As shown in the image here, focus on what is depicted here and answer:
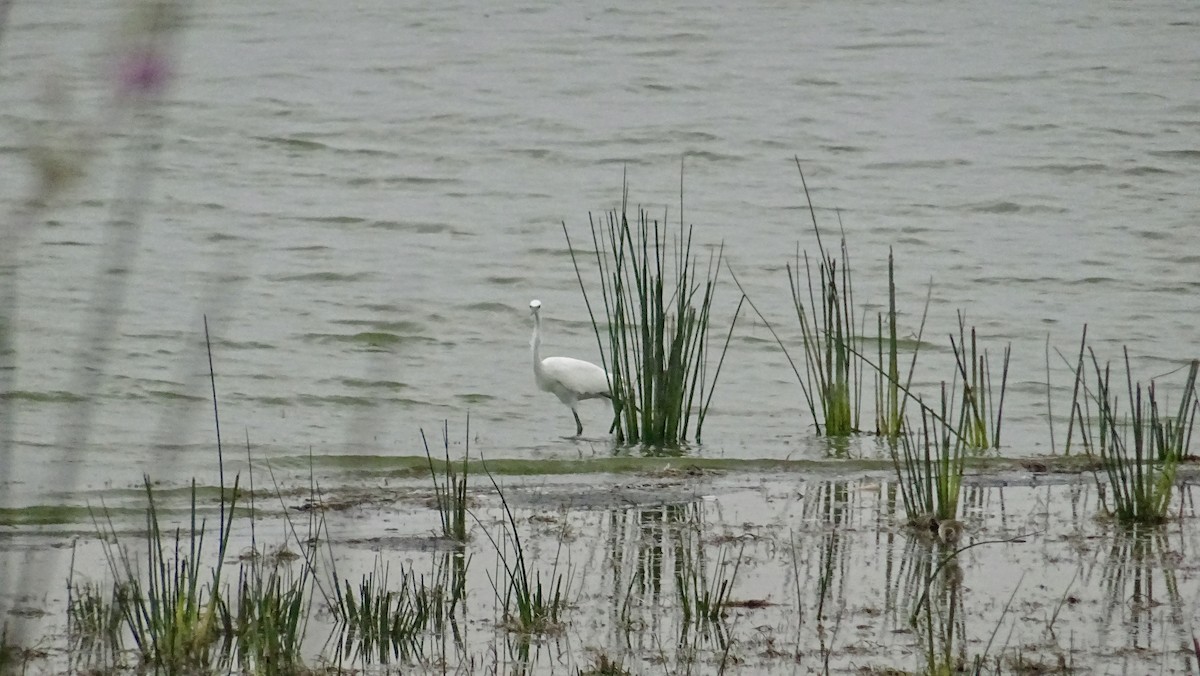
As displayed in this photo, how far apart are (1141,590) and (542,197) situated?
38.0 feet

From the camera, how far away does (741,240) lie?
45.6 ft

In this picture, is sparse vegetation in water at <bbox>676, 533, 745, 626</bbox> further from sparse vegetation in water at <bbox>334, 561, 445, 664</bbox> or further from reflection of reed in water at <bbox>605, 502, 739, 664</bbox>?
sparse vegetation in water at <bbox>334, 561, 445, 664</bbox>

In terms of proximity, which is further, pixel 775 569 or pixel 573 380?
pixel 573 380

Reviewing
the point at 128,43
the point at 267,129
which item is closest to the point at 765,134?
the point at 267,129

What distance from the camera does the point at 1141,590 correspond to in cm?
417

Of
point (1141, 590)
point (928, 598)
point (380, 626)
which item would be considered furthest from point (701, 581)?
point (1141, 590)

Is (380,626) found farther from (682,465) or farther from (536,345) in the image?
(536,345)

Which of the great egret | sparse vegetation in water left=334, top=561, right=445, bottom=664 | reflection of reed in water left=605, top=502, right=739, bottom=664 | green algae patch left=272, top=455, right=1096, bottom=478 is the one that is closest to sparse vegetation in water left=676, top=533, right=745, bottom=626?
reflection of reed in water left=605, top=502, right=739, bottom=664

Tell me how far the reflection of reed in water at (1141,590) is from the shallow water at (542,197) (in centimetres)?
234

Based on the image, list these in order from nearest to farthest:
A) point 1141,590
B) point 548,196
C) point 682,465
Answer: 1. point 1141,590
2. point 682,465
3. point 548,196

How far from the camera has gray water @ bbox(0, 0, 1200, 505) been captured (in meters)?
9.00

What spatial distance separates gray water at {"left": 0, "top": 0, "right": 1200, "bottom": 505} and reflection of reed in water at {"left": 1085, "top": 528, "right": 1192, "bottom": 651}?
2.42 metres

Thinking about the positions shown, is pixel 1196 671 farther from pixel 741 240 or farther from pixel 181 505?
pixel 741 240

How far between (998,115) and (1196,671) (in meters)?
15.8
